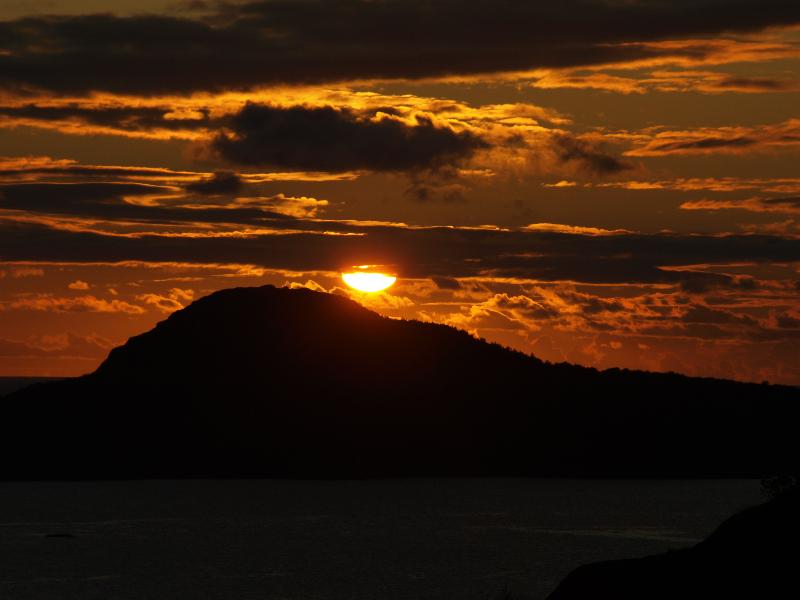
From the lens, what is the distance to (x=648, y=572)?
45.2 metres

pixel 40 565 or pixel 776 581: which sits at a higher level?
pixel 776 581

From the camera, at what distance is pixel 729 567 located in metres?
42.8

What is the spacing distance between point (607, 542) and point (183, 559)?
205 feet

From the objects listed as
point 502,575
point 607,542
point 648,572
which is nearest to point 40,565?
point 502,575

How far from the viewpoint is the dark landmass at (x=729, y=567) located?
41.6 m

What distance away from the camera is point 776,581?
41.2m

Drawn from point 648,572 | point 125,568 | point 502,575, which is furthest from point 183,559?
point 648,572

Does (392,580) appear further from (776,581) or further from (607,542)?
(776,581)

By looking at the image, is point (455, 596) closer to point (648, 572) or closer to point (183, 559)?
point (183, 559)

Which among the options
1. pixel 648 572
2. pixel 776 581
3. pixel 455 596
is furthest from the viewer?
pixel 455 596

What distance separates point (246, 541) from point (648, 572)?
158m

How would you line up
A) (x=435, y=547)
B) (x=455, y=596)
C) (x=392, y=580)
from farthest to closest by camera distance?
(x=435, y=547) < (x=392, y=580) < (x=455, y=596)

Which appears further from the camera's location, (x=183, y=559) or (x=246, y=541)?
(x=246, y=541)

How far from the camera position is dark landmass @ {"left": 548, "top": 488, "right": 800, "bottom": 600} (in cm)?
4162
